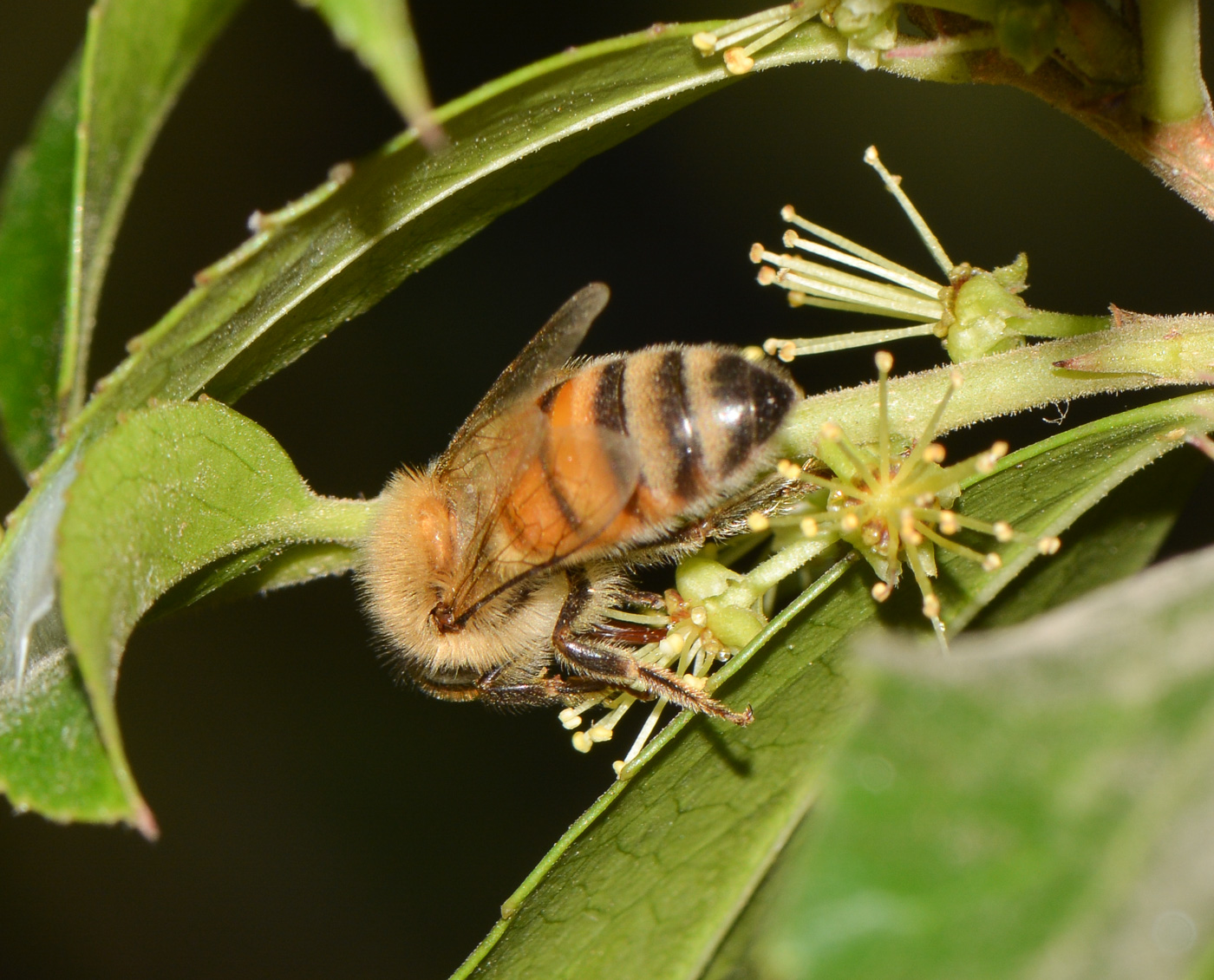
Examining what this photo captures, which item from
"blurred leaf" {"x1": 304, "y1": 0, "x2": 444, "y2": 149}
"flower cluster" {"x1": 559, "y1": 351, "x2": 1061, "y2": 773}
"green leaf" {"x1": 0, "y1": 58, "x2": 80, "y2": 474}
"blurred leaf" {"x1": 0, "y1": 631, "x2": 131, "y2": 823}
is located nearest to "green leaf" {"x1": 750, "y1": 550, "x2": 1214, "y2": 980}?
"blurred leaf" {"x1": 304, "y1": 0, "x2": 444, "y2": 149}

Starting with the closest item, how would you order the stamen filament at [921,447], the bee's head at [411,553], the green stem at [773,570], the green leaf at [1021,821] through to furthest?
the green leaf at [1021,821] → the stamen filament at [921,447] → the green stem at [773,570] → the bee's head at [411,553]

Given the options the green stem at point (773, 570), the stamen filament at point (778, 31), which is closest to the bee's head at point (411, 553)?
the green stem at point (773, 570)

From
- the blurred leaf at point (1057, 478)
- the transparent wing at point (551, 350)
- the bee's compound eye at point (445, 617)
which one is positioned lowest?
the blurred leaf at point (1057, 478)

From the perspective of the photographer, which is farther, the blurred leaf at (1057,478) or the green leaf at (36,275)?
the green leaf at (36,275)

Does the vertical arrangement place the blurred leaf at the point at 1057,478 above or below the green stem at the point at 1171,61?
below

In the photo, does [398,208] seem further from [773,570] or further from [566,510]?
[773,570]

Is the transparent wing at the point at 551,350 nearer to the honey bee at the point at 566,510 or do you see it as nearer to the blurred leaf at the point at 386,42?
the honey bee at the point at 566,510
